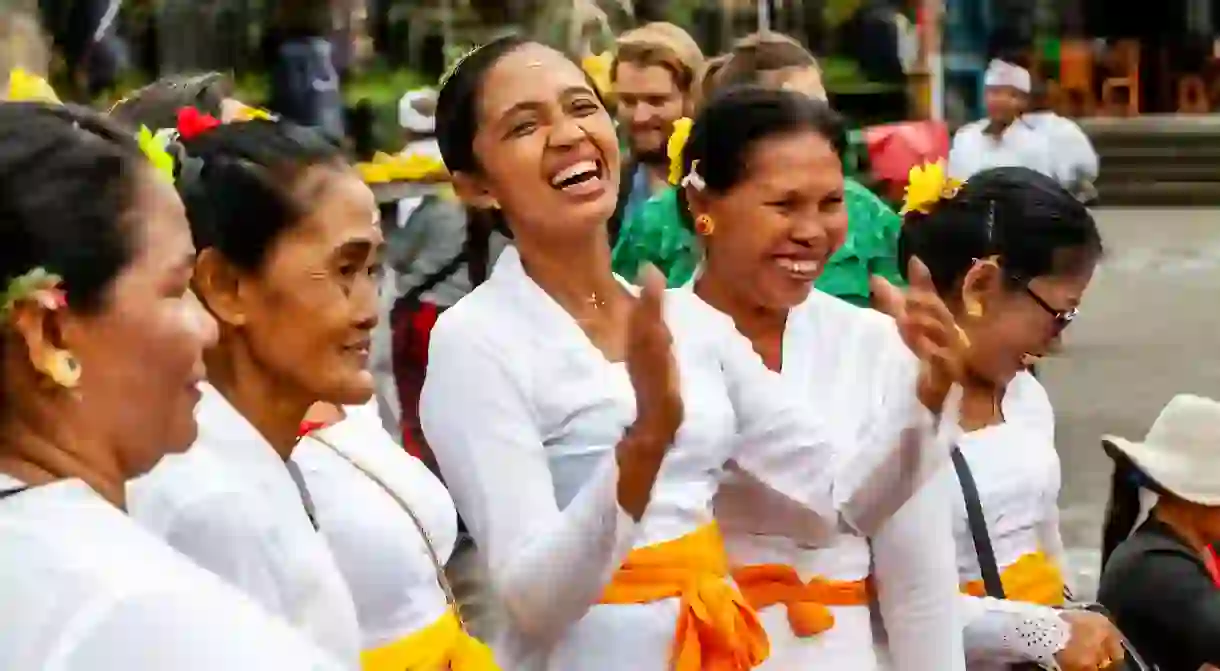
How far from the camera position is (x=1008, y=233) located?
2.85 m

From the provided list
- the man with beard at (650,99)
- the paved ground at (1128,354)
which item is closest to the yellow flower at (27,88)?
the man with beard at (650,99)

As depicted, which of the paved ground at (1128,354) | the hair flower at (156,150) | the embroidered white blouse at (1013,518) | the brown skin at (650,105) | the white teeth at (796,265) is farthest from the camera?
the paved ground at (1128,354)

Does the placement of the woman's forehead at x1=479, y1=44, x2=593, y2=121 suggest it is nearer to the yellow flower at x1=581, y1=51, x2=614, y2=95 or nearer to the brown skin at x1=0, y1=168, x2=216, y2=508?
the brown skin at x1=0, y1=168, x2=216, y2=508

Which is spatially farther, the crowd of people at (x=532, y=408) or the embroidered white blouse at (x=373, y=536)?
the embroidered white blouse at (x=373, y=536)

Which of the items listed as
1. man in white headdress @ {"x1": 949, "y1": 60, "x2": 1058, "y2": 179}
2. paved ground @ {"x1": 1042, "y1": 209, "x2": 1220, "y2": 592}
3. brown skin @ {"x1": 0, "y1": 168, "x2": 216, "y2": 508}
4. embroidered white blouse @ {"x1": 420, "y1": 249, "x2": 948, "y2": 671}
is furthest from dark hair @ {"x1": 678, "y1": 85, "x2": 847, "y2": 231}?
man in white headdress @ {"x1": 949, "y1": 60, "x2": 1058, "y2": 179}

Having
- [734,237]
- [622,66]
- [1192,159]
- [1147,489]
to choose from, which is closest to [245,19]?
[622,66]

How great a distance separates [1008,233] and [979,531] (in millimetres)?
480

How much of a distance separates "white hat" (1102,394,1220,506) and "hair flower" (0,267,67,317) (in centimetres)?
252

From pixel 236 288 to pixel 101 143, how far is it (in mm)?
569

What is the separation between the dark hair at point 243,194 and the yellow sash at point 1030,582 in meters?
1.27

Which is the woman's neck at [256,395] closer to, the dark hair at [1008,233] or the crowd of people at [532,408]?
the crowd of people at [532,408]

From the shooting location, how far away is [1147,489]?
3.53 m

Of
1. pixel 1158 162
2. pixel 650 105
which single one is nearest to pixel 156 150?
pixel 650 105

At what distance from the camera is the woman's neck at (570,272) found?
232 cm
